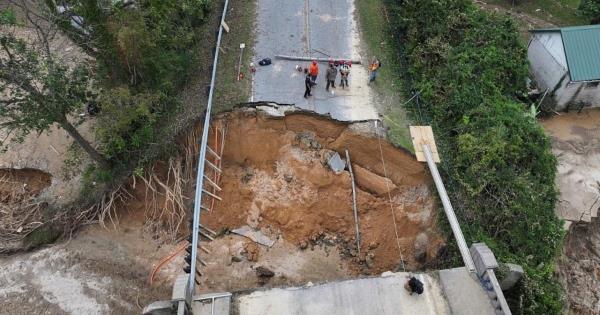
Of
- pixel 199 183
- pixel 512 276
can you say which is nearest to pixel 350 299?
pixel 512 276

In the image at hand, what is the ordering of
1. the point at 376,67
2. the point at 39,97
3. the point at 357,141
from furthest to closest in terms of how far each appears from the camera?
the point at 376,67, the point at 357,141, the point at 39,97

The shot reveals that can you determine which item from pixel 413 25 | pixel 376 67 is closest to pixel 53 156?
pixel 376 67

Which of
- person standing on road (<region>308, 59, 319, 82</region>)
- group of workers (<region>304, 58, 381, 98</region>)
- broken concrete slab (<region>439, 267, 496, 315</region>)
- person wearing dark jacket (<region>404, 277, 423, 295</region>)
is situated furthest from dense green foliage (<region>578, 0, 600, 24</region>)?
person wearing dark jacket (<region>404, 277, 423, 295</region>)

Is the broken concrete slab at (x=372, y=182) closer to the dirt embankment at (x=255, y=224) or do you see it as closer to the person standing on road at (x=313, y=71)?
the dirt embankment at (x=255, y=224)

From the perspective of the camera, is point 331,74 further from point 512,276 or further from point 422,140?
point 512,276

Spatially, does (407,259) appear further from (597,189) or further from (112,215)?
(112,215)
